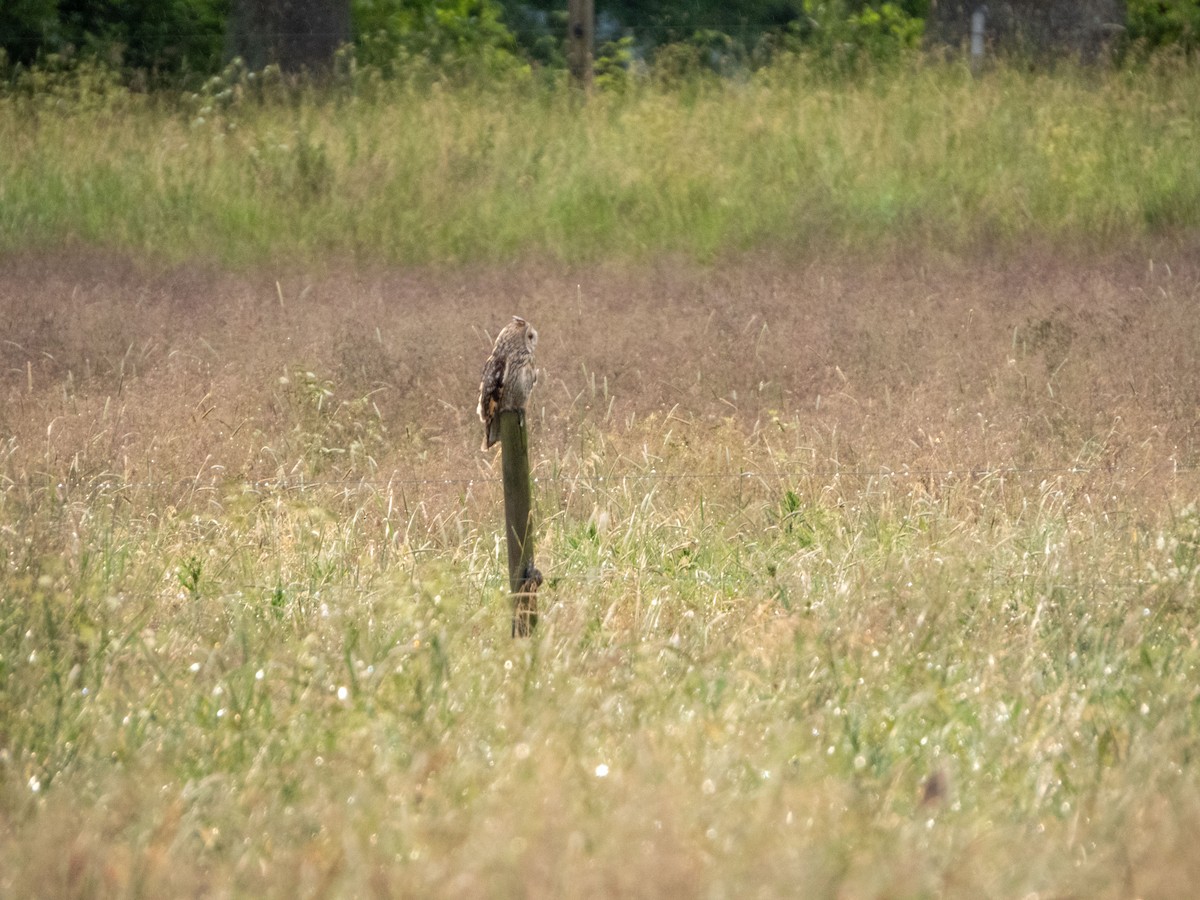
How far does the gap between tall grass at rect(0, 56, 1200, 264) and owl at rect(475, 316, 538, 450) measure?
217 inches

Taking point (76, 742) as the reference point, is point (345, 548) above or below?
below

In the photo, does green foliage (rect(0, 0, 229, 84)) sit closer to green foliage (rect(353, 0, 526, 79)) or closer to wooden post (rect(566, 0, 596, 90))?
green foliage (rect(353, 0, 526, 79))

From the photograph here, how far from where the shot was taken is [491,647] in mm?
4027

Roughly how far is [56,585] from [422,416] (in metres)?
3.37

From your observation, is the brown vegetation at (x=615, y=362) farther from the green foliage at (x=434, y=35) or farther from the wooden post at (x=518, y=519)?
the green foliage at (x=434, y=35)

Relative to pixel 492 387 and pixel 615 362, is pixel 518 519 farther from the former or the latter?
pixel 615 362

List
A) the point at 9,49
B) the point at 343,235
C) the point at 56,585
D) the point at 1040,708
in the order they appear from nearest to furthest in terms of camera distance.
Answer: the point at 1040,708 < the point at 56,585 < the point at 343,235 < the point at 9,49

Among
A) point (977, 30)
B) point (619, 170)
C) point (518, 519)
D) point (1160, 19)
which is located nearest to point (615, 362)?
point (518, 519)

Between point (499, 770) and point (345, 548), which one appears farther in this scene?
point (345, 548)

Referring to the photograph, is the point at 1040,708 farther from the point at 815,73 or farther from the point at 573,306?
the point at 815,73

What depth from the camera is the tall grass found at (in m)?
10.4

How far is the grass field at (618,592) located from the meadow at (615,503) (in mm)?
20

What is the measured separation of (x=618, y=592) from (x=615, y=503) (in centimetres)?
100

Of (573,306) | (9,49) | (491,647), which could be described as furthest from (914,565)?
(9,49)
